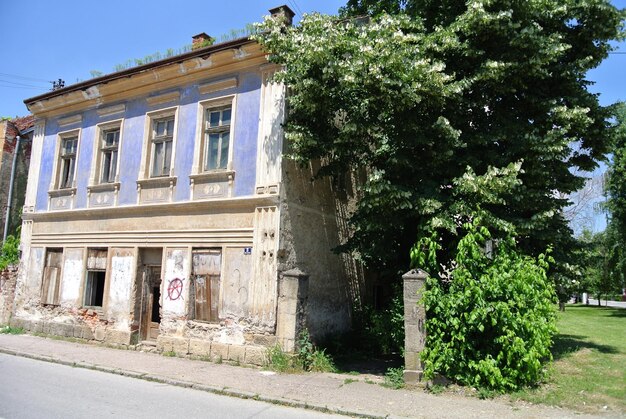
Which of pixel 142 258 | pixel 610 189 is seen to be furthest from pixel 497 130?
pixel 610 189

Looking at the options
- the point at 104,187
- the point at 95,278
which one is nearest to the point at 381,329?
the point at 95,278

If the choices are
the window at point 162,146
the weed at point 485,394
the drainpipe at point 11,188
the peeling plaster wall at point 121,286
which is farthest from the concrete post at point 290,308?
the drainpipe at point 11,188

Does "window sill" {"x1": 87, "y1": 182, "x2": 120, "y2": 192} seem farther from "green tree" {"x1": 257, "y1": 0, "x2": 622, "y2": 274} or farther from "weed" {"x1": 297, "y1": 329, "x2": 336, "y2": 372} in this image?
"weed" {"x1": 297, "y1": 329, "x2": 336, "y2": 372}

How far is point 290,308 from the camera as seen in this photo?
10.1 metres

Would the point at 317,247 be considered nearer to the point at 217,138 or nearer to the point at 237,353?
the point at 237,353

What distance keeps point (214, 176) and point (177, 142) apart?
1.81 metres

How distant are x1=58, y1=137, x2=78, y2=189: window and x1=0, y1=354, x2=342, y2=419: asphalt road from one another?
7707 mm

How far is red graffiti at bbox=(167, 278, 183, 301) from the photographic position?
11.9 metres

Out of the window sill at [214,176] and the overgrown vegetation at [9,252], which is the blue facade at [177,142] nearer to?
the window sill at [214,176]

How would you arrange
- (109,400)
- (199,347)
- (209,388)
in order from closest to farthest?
(109,400), (209,388), (199,347)

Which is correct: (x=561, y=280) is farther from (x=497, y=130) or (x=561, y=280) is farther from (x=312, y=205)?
(x=312, y=205)

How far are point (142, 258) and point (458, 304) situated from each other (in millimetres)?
8766

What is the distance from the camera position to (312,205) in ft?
39.2

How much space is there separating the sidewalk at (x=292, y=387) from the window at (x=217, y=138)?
16.1 ft
